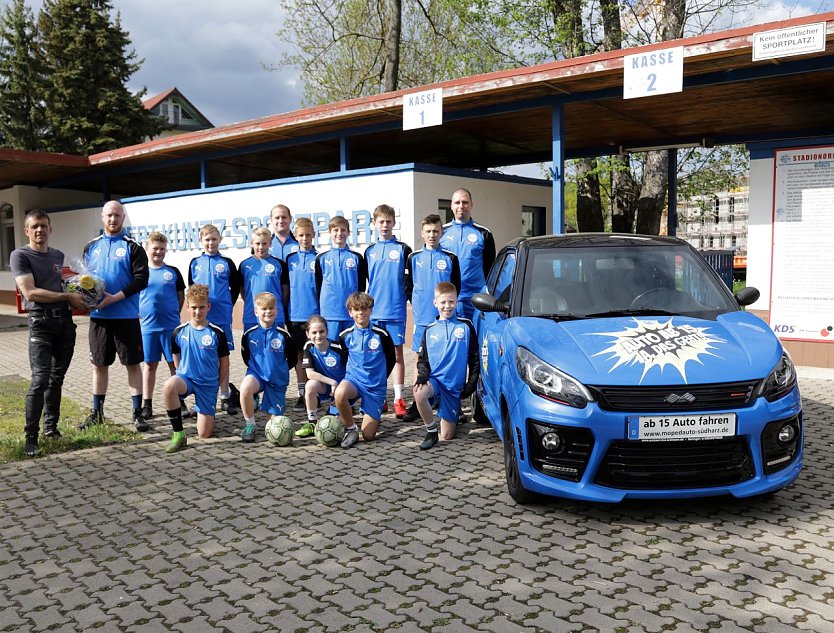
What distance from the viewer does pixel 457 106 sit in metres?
11.4

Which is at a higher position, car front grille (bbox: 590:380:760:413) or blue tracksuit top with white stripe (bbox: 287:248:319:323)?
blue tracksuit top with white stripe (bbox: 287:248:319:323)

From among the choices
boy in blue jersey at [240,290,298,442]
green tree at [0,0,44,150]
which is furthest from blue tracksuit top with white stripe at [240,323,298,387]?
green tree at [0,0,44,150]

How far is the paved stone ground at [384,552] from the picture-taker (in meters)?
3.25

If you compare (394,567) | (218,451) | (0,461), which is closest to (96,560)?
(394,567)

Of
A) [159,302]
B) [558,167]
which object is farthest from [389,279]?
[558,167]

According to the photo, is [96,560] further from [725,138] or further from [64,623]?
[725,138]

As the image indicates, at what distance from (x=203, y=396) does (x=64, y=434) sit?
1310 millimetres

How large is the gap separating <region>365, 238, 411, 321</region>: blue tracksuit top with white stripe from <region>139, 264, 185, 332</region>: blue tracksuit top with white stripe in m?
1.98

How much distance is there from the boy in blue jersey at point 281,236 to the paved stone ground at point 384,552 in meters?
2.98

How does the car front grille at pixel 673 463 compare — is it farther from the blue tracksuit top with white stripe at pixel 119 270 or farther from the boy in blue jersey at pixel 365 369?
the blue tracksuit top with white stripe at pixel 119 270

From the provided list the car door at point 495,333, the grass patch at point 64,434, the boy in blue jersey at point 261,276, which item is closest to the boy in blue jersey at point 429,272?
the car door at point 495,333

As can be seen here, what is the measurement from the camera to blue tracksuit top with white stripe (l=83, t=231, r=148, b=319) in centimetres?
682

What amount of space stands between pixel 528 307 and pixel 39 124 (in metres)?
37.5

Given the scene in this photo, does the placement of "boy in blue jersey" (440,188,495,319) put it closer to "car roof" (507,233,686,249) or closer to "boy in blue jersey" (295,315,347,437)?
"boy in blue jersey" (295,315,347,437)
